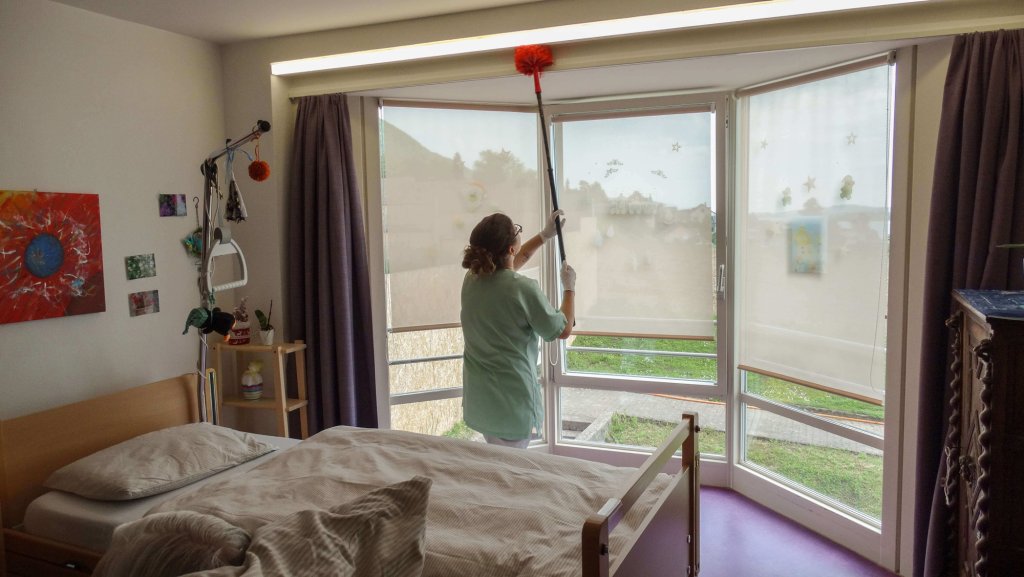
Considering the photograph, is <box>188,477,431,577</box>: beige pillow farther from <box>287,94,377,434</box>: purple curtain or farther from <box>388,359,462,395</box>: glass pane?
<box>388,359,462,395</box>: glass pane

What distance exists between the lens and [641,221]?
3695mm

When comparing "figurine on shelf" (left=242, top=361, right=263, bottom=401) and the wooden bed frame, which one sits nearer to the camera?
the wooden bed frame

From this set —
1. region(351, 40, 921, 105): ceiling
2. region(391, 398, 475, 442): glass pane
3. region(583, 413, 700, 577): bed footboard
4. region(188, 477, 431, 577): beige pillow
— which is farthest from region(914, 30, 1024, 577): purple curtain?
region(391, 398, 475, 442): glass pane

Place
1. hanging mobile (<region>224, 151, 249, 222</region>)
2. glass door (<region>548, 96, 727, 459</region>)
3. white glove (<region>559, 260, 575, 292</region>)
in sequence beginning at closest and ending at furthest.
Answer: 1. hanging mobile (<region>224, 151, 249, 222</region>)
2. white glove (<region>559, 260, 575, 292</region>)
3. glass door (<region>548, 96, 727, 459</region>)

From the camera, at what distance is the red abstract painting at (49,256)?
2.52 meters

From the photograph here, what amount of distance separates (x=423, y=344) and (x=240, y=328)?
100 cm

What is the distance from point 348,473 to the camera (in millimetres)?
2168

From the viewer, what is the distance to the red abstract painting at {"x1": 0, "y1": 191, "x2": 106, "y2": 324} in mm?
2520

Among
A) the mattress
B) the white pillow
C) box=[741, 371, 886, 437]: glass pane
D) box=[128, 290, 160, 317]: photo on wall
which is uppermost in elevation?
box=[128, 290, 160, 317]: photo on wall

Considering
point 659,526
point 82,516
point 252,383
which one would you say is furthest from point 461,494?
point 252,383

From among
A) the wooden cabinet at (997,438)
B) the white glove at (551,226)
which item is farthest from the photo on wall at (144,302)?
the wooden cabinet at (997,438)

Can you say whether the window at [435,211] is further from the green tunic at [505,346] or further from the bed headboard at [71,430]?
the bed headboard at [71,430]

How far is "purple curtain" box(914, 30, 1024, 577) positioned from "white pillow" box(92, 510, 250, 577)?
2350mm

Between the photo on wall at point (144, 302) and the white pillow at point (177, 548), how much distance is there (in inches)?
70.0
